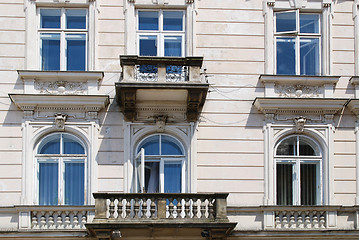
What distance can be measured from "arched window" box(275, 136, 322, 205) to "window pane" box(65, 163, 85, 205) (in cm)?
504

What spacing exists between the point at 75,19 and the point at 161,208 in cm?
570

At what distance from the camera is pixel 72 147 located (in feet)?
58.7

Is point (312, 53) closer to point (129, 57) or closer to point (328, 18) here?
point (328, 18)

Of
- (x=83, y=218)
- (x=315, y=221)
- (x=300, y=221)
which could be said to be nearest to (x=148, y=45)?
(x=83, y=218)

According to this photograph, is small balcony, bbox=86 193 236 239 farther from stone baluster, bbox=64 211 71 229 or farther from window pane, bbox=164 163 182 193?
window pane, bbox=164 163 182 193

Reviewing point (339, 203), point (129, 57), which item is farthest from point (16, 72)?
point (339, 203)

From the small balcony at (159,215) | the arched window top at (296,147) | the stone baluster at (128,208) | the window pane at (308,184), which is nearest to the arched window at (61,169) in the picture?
the small balcony at (159,215)

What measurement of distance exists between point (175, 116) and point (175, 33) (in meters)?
2.28

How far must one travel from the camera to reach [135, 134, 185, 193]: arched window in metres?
17.8

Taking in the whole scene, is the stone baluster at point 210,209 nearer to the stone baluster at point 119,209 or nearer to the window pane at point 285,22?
the stone baluster at point 119,209

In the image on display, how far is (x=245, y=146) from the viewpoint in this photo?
1797 cm

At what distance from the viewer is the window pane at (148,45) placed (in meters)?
18.5

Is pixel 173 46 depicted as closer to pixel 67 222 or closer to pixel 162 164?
pixel 162 164

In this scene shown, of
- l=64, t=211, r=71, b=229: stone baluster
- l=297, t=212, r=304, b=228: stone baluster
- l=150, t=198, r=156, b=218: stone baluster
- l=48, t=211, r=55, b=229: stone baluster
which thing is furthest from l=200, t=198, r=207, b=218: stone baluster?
l=48, t=211, r=55, b=229: stone baluster
